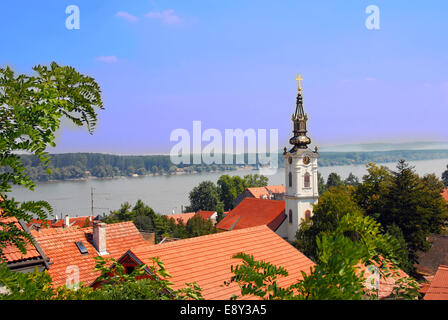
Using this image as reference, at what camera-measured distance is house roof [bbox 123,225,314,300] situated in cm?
991

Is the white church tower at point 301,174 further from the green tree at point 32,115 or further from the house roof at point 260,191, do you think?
the green tree at point 32,115

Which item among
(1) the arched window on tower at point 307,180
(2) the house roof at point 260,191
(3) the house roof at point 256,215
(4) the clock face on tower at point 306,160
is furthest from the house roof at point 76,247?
(2) the house roof at point 260,191

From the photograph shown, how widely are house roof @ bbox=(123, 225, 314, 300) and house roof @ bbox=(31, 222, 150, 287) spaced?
Result: 255 cm

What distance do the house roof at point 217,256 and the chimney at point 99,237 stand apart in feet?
10.9

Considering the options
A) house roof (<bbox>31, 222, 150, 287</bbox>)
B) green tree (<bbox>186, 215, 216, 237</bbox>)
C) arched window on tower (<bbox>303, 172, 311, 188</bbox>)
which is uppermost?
arched window on tower (<bbox>303, 172, 311, 188</bbox>)

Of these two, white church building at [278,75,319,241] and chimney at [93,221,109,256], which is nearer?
chimney at [93,221,109,256]

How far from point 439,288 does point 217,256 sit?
243 inches

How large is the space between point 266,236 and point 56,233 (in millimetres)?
7493

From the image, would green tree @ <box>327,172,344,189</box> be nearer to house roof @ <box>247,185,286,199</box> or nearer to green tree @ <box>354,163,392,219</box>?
house roof @ <box>247,185,286,199</box>

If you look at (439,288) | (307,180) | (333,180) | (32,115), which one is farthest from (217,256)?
(333,180)

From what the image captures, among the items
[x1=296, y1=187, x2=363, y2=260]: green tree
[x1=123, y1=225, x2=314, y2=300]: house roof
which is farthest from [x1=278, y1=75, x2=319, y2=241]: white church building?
[x1=123, y1=225, x2=314, y2=300]: house roof

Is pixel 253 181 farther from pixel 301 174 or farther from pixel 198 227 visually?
pixel 301 174

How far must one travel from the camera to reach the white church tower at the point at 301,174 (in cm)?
3538
